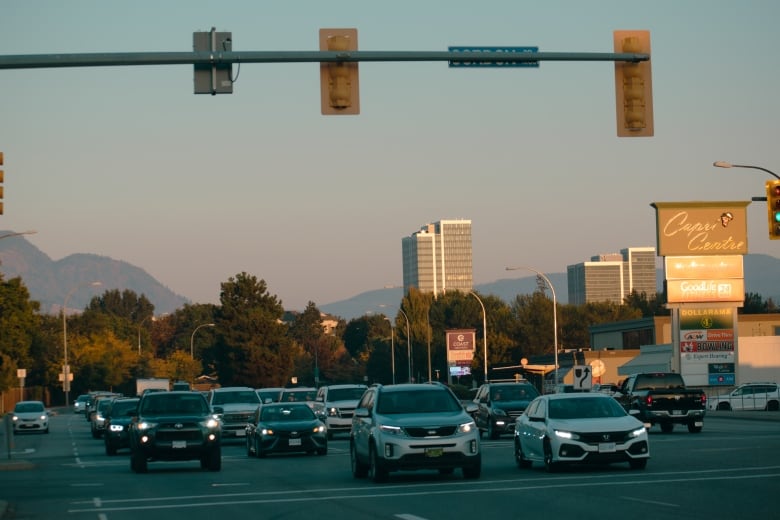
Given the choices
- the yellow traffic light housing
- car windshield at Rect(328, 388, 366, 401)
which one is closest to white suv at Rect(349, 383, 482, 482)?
the yellow traffic light housing

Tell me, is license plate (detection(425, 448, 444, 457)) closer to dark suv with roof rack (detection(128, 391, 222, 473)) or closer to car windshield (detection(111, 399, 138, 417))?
dark suv with roof rack (detection(128, 391, 222, 473))

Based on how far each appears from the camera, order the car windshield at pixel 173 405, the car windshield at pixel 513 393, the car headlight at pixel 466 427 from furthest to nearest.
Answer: the car windshield at pixel 513 393, the car windshield at pixel 173 405, the car headlight at pixel 466 427

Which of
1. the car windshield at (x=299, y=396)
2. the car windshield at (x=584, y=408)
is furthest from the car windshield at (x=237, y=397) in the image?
the car windshield at (x=584, y=408)

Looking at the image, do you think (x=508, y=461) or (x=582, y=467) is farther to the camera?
(x=508, y=461)

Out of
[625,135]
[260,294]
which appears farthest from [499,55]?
[260,294]

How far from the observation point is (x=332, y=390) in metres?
47.8

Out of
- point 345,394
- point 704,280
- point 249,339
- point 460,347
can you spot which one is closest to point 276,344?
point 249,339

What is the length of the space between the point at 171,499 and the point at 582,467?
27.9ft

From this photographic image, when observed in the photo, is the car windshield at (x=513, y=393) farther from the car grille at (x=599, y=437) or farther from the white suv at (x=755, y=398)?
the white suv at (x=755, y=398)

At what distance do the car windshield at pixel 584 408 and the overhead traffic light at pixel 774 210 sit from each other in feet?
34.2

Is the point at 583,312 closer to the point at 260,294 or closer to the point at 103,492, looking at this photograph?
the point at 260,294

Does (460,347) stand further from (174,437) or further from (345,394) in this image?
(174,437)

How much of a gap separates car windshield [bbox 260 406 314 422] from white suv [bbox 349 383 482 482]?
34.7 feet

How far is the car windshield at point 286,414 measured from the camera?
34.5m
